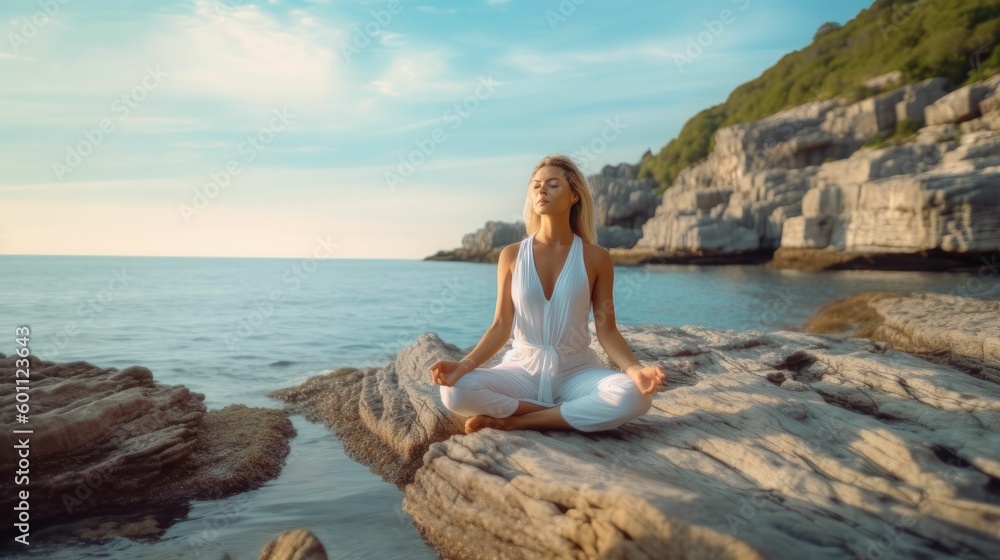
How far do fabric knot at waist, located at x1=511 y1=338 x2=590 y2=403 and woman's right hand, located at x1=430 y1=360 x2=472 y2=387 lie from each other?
65cm

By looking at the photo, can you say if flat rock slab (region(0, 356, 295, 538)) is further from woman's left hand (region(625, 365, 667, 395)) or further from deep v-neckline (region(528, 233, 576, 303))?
woman's left hand (region(625, 365, 667, 395))

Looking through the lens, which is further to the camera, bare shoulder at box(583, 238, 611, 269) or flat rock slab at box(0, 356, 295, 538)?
bare shoulder at box(583, 238, 611, 269)

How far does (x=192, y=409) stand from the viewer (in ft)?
20.4

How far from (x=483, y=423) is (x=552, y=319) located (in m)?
0.95

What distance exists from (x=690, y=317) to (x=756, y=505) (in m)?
17.1

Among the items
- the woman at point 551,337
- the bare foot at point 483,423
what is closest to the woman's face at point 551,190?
the woman at point 551,337

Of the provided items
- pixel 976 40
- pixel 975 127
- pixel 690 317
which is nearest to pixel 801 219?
pixel 975 127

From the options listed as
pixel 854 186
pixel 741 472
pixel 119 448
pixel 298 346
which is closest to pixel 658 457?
pixel 741 472

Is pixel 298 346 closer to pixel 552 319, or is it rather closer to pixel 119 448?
pixel 119 448

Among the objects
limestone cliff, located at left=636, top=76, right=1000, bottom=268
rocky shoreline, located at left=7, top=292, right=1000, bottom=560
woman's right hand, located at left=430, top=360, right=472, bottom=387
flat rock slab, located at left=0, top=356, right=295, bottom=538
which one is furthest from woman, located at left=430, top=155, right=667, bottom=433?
limestone cliff, located at left=636, top=76, right=1000, bottom=268

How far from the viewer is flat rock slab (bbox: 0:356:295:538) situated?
4520 mm

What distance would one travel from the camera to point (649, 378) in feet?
13.7

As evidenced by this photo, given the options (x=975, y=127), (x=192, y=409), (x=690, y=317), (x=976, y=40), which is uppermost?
(x=976, y=40)

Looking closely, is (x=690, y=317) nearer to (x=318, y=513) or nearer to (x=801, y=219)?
(x=318, y=513)
